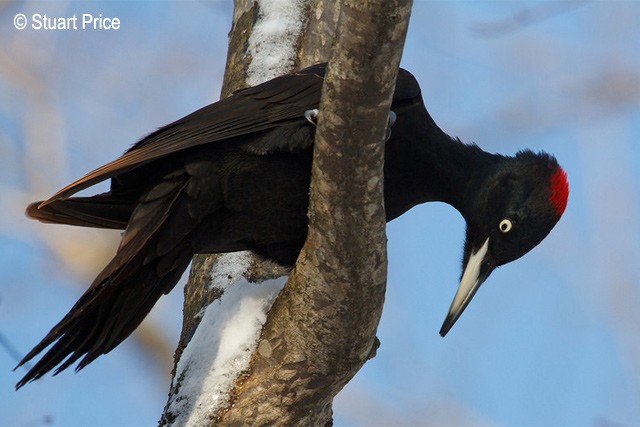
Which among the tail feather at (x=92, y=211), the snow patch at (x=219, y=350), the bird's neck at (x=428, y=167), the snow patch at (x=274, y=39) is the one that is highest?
the snow patch at (x=274, y=39)

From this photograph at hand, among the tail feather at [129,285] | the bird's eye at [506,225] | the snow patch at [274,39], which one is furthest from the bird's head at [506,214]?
the tail feather at [129,285]

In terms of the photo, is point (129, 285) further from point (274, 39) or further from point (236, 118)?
point (274, 39)

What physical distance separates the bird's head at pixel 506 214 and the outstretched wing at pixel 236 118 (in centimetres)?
91

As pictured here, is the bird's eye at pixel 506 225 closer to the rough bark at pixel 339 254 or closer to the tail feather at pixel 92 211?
the rough bark at pixel 339 254

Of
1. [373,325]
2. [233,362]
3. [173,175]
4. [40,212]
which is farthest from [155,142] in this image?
[373,325]

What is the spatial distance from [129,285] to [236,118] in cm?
72

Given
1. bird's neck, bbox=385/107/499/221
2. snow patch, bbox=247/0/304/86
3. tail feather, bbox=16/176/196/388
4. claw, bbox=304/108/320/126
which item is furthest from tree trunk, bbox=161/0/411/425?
snow patch, bbox=247/0/304/86

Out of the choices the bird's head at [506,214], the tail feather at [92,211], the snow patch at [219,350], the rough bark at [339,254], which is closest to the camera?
the rough bark at [339,254]

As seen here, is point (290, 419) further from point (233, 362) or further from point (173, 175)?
point (173, 175)

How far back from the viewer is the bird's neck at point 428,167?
3559mm

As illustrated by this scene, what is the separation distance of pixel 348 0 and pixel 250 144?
43.8 inches

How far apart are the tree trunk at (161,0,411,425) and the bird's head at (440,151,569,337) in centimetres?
86

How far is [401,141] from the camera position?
356 cm

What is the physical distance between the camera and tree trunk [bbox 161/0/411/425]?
92.5 inches
